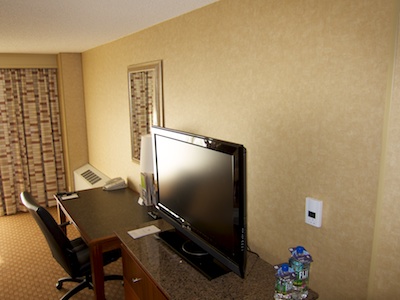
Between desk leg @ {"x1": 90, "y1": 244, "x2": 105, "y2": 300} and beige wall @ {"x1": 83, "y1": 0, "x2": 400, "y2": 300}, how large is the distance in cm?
113

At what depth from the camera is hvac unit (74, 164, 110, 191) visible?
411cm

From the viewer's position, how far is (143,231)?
215 cm

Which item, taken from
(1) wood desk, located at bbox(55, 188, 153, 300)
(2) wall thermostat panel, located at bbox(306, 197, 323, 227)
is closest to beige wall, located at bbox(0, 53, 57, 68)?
(1) wood desk, located at bbox(55, 188, 153, 300)

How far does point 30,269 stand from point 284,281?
118 inches

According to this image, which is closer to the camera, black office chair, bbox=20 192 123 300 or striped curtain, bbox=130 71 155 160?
black office chair, bbox=20 192 123 300

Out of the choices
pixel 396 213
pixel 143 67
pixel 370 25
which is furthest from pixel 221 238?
pixel 143 67

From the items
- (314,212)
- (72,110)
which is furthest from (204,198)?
(72,110)

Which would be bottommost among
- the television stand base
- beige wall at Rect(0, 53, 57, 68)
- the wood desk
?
the wood desk

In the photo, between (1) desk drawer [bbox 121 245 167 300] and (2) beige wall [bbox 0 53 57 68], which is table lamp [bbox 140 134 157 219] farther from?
(2) beige wall [bbox 0 53 57 68]

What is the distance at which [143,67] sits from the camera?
287 cm

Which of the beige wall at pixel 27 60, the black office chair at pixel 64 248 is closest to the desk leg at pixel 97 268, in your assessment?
the black office chair at pixel 64 248

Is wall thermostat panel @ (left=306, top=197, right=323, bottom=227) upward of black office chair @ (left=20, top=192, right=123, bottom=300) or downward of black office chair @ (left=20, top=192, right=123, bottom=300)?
upward

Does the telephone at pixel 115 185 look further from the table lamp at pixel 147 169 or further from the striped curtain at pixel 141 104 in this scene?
the table lamp at pixel 147 169

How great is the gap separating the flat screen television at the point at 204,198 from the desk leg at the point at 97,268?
0.61 meters
